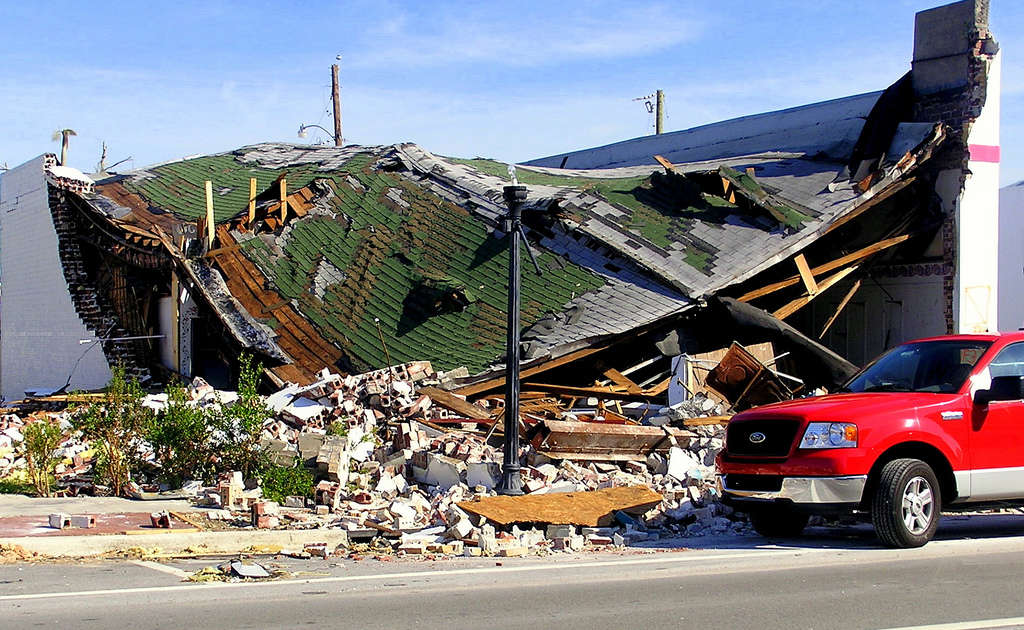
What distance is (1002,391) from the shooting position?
9891 millimetres

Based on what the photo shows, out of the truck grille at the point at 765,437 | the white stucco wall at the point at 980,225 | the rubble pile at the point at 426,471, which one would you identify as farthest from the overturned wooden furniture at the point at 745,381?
the truck grille at the point at 765,437

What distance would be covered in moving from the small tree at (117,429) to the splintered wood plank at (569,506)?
13.8 ft

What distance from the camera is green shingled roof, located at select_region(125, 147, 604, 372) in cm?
1805

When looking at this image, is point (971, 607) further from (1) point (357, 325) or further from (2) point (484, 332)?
(1) point (357, 325)

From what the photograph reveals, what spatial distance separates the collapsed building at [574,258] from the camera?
59.2 ft

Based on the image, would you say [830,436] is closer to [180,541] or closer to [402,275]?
[180,541]

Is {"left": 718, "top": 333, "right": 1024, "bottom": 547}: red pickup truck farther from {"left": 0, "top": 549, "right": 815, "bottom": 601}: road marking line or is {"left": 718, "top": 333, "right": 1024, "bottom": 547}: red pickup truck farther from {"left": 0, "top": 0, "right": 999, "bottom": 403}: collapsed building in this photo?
{"left": 0, "top": 0, "right": 999, "bottom": 403}: collapsed building

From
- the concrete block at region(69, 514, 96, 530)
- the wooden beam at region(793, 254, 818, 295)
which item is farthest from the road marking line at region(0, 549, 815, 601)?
the wooden beam at region(793, 254, 818, 295)

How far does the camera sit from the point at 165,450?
13.1 meters

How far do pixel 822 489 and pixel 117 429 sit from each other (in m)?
7.91

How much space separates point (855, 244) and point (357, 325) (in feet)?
30.6

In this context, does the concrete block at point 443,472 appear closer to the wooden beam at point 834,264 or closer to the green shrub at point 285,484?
the green shrub at point 285,484

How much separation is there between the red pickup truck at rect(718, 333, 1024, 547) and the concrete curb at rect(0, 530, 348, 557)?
396cm

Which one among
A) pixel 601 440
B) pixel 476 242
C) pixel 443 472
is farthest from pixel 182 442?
pixel 476 242
